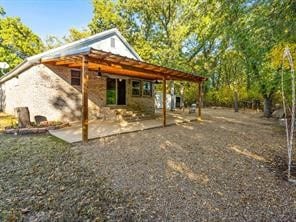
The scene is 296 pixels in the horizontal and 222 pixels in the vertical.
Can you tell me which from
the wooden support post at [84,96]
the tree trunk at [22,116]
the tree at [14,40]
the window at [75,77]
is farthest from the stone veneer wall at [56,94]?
the tree at [14,40]

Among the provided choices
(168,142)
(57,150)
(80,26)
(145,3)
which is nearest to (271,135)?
(168,142)

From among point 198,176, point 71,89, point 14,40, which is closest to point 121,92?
point 71,89

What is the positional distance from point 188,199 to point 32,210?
2.35 meters

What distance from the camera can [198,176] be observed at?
4309 mm

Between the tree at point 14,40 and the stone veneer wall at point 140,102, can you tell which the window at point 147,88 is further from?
the tree at point 14,40

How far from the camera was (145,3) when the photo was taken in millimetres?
19578

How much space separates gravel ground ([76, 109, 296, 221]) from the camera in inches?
124

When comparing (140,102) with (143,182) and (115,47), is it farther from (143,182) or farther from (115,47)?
(143,182)

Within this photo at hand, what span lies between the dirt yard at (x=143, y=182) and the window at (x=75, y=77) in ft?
15.2

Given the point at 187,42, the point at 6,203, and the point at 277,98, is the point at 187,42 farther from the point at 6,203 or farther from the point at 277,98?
the point at 6,203

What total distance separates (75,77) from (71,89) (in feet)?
2.11

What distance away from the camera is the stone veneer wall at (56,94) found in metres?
9.89

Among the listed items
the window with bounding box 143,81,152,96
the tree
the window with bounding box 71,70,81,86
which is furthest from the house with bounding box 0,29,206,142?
the tree

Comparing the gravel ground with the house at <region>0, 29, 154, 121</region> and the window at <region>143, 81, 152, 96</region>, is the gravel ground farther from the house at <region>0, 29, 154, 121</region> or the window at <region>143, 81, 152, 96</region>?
the window at <region>143, 81, 152, 96</region>
